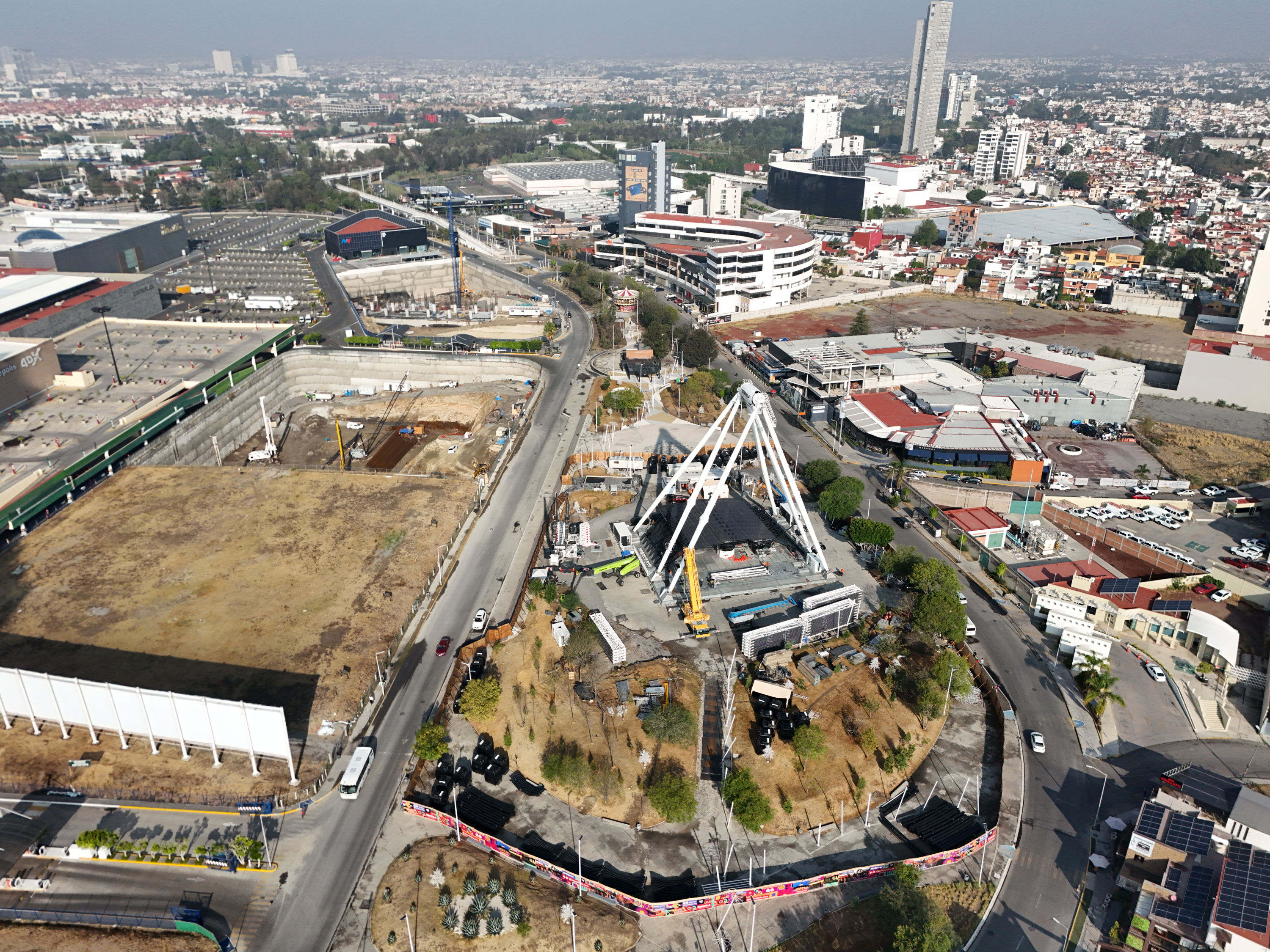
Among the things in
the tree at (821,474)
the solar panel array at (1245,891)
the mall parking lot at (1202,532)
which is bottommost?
the mall parking lot at (1202,532)

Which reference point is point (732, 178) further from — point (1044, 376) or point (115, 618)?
point (115, 618)

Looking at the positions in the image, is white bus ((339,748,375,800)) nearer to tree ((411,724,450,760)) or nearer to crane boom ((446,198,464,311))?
tree ((411,724,450,760))

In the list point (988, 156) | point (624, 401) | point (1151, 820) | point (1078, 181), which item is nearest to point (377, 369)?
point (624, 401)

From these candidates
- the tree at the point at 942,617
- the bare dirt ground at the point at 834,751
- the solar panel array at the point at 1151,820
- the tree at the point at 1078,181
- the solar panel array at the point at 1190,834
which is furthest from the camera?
the tree at the point at 1078,181

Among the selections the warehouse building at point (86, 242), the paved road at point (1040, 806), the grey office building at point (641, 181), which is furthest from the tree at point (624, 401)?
the warehouse building at point (86, 242)

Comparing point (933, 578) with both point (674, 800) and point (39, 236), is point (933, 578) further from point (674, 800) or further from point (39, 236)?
point (39, 236)

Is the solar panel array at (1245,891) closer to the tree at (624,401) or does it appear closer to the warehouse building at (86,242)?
the tree at (624,401)

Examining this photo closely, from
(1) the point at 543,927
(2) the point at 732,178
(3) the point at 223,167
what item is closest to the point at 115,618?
(1) the point at 543,927
